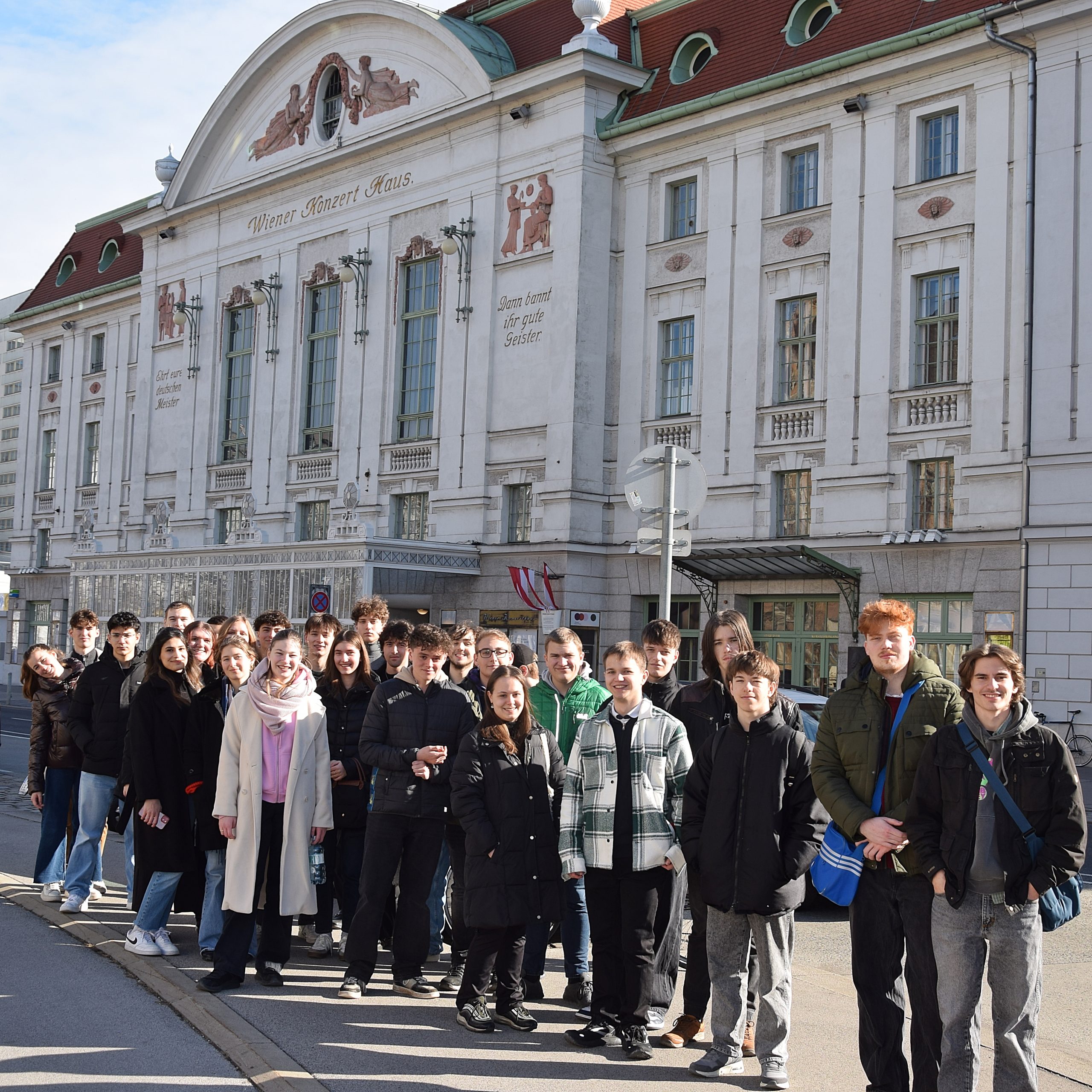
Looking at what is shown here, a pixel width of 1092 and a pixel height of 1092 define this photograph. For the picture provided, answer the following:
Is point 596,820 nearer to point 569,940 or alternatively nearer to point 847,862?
point 569,940

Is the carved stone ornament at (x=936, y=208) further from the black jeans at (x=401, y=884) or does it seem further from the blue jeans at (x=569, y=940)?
the black jeans at (x=401, y=884)

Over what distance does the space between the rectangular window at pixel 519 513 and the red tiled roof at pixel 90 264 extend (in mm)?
20388

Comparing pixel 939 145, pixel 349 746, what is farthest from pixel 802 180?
pixel 349 746

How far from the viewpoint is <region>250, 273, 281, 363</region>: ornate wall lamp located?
38125 millimetres

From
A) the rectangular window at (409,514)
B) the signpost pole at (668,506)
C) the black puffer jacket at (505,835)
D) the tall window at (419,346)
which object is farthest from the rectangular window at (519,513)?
the black puffer jacket at (505,835)

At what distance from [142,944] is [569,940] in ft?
8.88

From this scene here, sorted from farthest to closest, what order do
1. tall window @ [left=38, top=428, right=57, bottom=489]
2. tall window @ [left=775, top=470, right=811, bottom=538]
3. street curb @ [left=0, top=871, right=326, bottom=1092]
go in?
tall window @ [left=38, top=428, right=57, bottom=489], tall window @ [left=775, top=470, right=811, bottom=538], street curb @ [left=0, top=871, right=326, bottom=1092]

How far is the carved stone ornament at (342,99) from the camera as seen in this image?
115 ft

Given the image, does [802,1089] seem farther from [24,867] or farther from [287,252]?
[287,252]

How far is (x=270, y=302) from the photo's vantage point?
38.3 meters

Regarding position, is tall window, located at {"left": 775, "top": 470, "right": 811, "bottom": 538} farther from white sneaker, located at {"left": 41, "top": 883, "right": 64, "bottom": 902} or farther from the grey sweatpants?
the grey sweatpants

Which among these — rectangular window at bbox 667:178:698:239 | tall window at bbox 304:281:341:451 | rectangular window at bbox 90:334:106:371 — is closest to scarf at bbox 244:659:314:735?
rectangular window at bbox 667:178:698:239

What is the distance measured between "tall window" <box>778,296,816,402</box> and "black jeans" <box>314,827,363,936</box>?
1949cm

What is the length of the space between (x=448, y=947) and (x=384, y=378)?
25.9 meters
